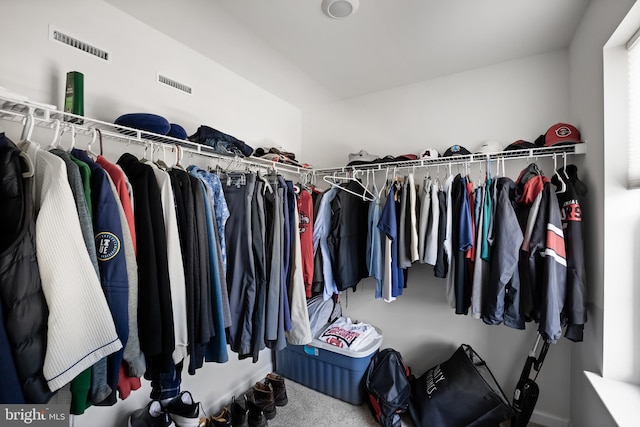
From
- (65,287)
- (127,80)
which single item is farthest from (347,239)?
(127,80)

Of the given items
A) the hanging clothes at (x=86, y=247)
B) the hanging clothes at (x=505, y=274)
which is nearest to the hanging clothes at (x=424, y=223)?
the hanging clothes at (x=505, y=274)

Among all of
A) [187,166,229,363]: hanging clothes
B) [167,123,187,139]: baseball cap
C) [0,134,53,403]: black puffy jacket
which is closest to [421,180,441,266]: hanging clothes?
[187,166,229,363]: hanging clothes

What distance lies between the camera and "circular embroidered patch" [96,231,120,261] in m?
0.80

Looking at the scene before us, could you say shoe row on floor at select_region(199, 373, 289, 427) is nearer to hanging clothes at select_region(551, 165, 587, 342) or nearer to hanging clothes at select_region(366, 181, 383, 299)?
hanging clothes at select_region(366, 181, 383, 299)

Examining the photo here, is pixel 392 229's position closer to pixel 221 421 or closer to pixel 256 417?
pixel 256 417

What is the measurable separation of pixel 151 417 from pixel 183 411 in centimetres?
15

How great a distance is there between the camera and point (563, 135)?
153cm

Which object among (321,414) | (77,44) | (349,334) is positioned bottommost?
(321,414)

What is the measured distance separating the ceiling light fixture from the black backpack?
2.22 meters

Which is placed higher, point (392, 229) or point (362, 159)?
point (362, 159)

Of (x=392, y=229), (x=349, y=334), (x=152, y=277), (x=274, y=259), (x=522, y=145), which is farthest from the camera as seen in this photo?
(x=349, y=334)

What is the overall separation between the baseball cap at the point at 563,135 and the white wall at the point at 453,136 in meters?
0.26

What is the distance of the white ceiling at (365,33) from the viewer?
1368 millimetres

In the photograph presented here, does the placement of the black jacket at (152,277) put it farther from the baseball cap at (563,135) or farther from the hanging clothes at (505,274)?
the baseball cap at (563,135)
